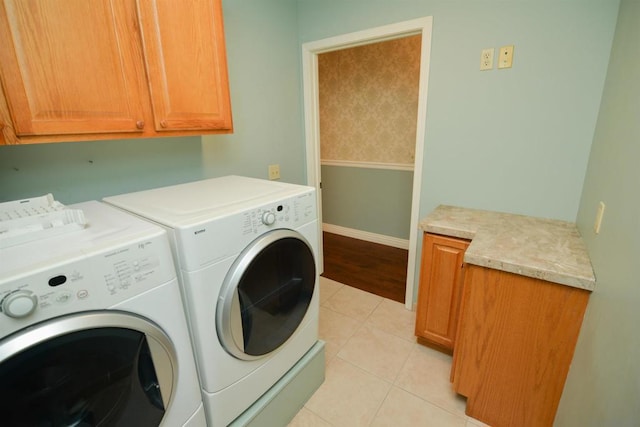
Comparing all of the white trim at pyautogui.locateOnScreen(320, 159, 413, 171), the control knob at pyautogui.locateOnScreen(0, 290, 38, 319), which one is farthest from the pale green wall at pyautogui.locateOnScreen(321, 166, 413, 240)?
the control knob at pyautogui.locateOnScreen(0, 290, 38, 319)

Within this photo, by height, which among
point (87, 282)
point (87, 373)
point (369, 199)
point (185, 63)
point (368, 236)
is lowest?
point (368, 236)

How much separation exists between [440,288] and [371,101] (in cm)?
222

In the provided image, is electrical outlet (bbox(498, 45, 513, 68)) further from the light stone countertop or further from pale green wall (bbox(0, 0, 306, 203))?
pale green wall (bbox(0, 0, 306, 203))

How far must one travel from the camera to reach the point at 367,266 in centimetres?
297

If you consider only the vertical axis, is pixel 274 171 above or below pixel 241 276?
above

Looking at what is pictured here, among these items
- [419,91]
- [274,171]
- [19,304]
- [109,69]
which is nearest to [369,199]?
[274,171]

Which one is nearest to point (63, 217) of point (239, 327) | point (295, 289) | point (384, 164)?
point (239, 327)

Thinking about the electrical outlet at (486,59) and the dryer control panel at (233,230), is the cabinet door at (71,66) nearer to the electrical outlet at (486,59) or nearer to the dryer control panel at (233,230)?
the dryer control panel at (233,230)

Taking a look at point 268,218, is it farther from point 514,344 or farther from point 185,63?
point 514,344

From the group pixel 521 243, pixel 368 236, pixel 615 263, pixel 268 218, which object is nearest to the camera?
pixel 615 263

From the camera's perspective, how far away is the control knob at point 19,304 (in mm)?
577

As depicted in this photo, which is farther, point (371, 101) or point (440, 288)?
point (371, 101)

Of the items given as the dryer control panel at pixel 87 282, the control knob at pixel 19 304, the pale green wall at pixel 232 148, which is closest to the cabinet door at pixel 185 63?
the pale green wall at pixel 232 148

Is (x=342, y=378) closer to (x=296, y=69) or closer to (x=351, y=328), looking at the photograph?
(x=351, y=328)
